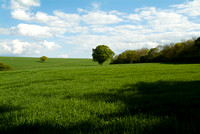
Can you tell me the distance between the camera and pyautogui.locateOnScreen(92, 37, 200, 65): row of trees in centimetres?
4625

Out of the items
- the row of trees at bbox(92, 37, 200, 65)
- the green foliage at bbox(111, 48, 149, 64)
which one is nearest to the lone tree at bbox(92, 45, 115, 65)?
the row of trees at bbox(92, 37, 200, 65)

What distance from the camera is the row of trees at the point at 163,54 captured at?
4625 cm

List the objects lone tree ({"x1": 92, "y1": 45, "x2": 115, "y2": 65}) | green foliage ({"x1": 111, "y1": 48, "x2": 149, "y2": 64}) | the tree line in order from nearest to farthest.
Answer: the tree line, lone tree ({"x1": 92, "y1": 45, "x2": 115, "y2": 65}), green foliage ({"x1": 111, "y1": 48, "x2": 149, "y2": 64})

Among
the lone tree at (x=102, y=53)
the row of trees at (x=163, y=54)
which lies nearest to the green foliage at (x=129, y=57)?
the row of trees at (x=163, y=54)

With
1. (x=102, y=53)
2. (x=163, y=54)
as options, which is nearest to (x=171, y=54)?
(x=163, y=54)

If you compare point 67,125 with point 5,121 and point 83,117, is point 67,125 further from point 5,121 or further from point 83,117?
point 5,121

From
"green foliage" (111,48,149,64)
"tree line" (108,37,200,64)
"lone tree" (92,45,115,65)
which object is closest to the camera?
"tree line" (108,37,200,64)

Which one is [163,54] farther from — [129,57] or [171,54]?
[129,57]

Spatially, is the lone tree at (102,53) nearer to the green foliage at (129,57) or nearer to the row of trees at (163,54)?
the row of trees at (163,54)

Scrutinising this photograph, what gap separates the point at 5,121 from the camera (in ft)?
9.74

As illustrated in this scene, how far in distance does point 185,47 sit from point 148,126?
5927 centimetres

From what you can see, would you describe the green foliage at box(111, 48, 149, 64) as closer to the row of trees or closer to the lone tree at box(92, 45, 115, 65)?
the row of trees

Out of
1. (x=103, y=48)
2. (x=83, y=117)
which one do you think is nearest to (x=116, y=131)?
(x=83, y=117)

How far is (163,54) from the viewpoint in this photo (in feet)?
190
